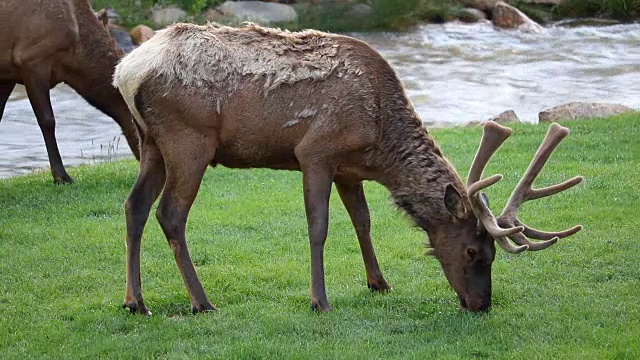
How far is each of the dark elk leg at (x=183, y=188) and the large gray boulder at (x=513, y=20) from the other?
21638 millimetres

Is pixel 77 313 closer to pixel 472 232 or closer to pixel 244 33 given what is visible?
pixel 244 33

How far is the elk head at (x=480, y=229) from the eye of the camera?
22.0 feet

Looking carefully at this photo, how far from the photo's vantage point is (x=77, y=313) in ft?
22.7

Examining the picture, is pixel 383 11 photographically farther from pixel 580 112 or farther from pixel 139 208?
pixel 139 208

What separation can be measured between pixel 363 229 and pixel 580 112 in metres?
8.11

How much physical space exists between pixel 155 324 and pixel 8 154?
31.3 ft

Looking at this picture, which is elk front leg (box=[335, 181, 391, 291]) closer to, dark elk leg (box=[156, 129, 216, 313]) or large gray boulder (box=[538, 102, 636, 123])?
dark elk leg (box=[156, 129, 216, 313])

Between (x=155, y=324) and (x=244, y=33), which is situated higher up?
(x=244, y=33)

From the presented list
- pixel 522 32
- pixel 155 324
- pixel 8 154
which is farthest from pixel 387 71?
pixel 522 32

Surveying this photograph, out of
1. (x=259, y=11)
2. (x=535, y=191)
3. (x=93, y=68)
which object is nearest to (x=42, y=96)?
(x=93, y=68)

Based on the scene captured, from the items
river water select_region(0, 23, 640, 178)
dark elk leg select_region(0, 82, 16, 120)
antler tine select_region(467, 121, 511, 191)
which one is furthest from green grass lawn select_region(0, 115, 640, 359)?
river water select_region(0, 23, 640, 178)

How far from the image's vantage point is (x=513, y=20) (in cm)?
2764

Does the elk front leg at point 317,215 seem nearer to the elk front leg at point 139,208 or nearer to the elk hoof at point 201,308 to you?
the elk hoof at point 201,308

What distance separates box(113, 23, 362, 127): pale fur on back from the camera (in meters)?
6.85
